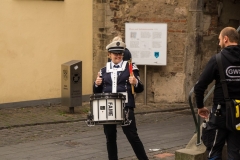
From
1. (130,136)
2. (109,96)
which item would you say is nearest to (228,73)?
(109,96)

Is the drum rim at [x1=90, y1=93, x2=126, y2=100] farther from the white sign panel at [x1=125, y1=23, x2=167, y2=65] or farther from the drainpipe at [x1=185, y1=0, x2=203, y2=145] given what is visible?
the drainpipe at [x1=185, y1=0, x2=203, y2=145]

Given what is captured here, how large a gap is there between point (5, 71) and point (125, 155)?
5.22 meters

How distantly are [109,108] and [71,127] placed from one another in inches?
163

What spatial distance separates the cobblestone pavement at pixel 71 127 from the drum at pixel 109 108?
1.56 meters

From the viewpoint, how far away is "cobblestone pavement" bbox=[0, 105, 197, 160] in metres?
9.62

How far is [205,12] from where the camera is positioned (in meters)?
14.1

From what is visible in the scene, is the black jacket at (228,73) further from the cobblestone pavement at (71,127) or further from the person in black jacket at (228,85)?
the cobblestone pavement at (71,127)

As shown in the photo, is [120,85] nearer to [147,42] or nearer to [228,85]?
[228,85]

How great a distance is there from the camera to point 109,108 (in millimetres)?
7113

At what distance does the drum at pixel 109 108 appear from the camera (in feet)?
23.3

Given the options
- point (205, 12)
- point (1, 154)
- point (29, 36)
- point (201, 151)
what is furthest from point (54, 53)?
point (201, 151)

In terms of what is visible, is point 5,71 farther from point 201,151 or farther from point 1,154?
point 201,151

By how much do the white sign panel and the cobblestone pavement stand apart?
3.89 ft

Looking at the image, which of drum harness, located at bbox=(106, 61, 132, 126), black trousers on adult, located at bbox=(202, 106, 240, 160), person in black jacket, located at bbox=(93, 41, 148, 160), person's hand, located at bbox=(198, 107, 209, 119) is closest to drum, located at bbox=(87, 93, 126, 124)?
drum harness, located at bbox=(106, 61, 132, 126)
